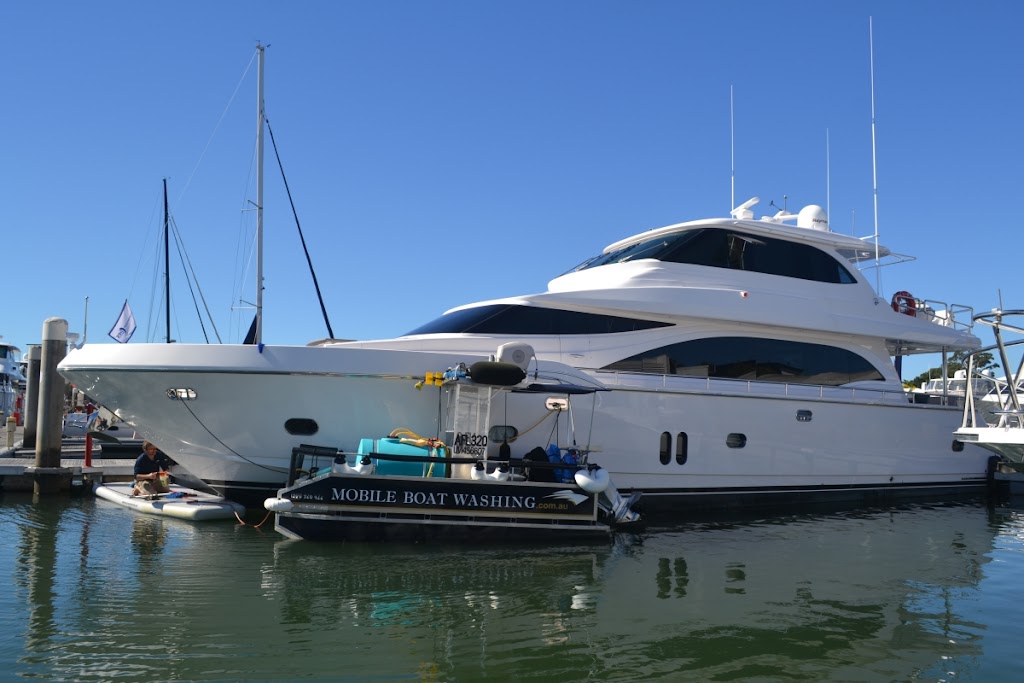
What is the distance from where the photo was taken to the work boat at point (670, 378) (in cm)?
1016

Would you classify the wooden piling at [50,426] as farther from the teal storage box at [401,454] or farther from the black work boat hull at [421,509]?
the teal storage box at [401,454]

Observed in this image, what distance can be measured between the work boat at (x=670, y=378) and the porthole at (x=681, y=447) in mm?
34

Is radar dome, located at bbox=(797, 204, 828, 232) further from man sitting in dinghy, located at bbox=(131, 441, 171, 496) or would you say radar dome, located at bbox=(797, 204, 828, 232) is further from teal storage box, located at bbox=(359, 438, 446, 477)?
man sitting in dinghy, located at bbox=(131, 441, 171, 496)

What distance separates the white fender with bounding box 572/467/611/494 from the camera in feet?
31.7

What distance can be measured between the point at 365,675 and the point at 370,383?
5.37 metres

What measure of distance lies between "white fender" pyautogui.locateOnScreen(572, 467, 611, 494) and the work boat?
1235 mm

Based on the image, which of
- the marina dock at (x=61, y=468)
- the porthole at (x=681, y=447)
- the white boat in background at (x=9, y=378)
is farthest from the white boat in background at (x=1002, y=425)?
the white boat in background at (x=9, y=378)

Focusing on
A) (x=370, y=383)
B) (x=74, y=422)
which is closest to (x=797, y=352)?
(x=370, y=383)

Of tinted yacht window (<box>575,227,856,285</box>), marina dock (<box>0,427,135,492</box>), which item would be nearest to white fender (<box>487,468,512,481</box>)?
tinted yacht window (<box>575,227,856,285</box>)

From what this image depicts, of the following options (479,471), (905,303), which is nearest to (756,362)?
(905,303)

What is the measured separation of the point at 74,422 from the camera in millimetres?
24609

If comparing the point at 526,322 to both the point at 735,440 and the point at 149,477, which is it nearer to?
the point at 735,440

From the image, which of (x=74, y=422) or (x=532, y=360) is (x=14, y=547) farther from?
(x=74, y=422)

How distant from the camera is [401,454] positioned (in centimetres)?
975
